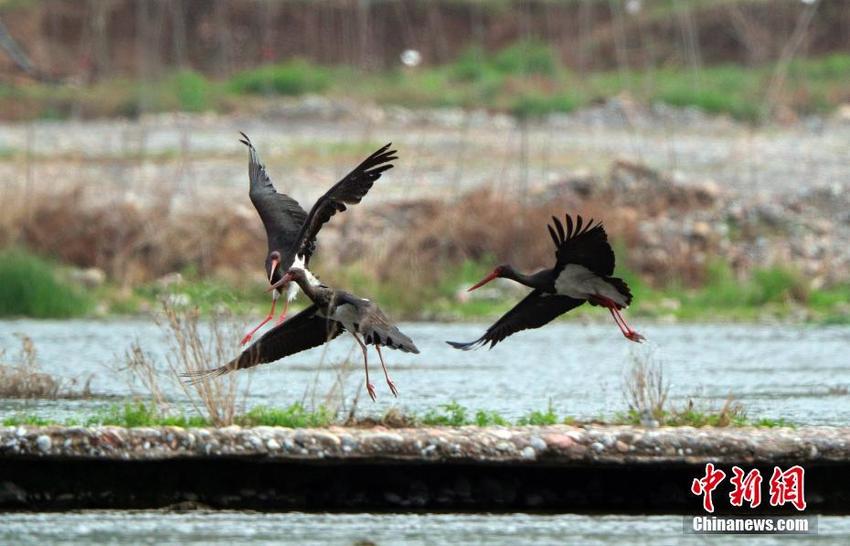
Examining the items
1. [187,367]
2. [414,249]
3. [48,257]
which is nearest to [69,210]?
[48,257]

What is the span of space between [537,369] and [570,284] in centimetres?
564

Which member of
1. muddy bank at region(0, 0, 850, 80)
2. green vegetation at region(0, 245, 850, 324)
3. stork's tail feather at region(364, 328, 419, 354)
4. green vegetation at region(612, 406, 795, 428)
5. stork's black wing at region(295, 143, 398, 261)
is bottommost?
green vegetation at region(612, 406, 795, 428)

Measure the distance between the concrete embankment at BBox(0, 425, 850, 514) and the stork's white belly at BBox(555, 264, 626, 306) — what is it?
4.91ft

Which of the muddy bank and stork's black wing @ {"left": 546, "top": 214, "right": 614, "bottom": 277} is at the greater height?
the muddy bank

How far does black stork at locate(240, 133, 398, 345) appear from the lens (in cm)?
1083

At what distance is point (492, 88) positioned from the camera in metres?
35.2

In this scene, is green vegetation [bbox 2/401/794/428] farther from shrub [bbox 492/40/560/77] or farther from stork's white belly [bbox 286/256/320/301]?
shrub [bbox 492/40/560/77]

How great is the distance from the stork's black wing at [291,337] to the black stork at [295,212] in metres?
0.10

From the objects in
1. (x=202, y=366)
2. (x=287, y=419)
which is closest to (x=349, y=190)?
(x=202, y=366)

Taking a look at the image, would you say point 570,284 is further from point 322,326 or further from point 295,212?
point 295,212

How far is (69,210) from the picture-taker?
22.3m

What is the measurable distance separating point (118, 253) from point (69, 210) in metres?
0.90

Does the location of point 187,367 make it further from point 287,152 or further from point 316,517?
point 287,152

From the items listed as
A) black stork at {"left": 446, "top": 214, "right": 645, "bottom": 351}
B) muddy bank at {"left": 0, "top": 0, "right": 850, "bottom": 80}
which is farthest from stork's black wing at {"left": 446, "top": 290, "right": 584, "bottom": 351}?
muddy bank at {"left": 0, "top": 0, "right": 850, "bottom": 80}
